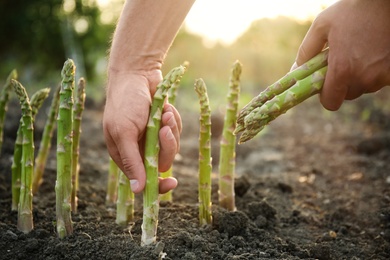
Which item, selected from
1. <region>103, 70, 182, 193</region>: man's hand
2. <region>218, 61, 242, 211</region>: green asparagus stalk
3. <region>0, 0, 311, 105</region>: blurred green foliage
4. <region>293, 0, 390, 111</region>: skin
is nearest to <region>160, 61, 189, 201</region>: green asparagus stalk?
<region>218, 61, 242, 211</region>: green asparagus stalk

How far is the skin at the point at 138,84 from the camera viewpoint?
263 cm

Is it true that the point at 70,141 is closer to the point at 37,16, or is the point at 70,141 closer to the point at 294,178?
the point at 294,178

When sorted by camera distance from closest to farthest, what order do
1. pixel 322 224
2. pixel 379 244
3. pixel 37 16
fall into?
pixel 379 244, pixel 322 224, pixel 37 16

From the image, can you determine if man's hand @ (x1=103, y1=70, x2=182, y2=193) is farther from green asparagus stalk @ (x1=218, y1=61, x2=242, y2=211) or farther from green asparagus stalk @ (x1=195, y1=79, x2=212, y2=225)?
green asparagus stalk @ (x1=218, y1=61, x2=242, y2=211)

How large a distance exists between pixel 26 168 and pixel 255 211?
1583mm

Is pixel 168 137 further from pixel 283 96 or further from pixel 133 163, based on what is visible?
pixel 283 96

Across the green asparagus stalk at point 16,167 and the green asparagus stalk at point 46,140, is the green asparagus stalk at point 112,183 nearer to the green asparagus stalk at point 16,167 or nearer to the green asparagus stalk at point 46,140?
the green asparagus stalk at point 46,140

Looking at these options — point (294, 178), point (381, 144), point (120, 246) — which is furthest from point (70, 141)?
point (381, 144)

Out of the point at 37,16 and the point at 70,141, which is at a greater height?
the point at 37,16

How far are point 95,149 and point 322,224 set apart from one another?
3405 millimetres

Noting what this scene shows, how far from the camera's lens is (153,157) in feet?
8.82

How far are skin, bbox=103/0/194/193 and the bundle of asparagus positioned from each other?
418 millimetres

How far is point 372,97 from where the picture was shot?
9766 millimetres

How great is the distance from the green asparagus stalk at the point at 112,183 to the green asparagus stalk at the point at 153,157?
1.06m
